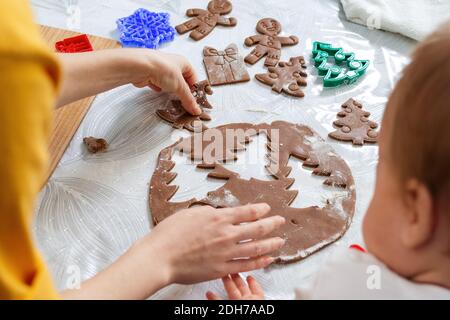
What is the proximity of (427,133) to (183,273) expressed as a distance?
1.36ft

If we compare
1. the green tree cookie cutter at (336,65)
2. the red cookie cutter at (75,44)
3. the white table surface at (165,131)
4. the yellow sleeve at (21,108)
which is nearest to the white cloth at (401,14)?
the white table surface at (165,131)

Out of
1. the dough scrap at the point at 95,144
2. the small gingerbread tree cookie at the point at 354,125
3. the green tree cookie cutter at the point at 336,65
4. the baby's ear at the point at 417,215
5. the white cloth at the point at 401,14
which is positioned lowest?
the dough scrap at the point at 95,144

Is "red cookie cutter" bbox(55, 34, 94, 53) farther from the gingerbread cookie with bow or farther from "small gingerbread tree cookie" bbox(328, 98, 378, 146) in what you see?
"small gingerbread tree cookie" bbox(328, 98, 378, 146)

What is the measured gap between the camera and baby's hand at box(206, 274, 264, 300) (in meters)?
0.76

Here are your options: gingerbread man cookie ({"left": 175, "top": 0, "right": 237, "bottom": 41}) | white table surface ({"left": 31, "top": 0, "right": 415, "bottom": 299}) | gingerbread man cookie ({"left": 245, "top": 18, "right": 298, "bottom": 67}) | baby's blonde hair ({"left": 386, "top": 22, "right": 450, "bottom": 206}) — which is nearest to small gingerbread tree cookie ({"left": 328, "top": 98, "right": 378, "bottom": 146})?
white table surface ({"left": 31, "top": 0, "right": 415, "bottom": 299})

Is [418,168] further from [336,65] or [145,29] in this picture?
[145,29]

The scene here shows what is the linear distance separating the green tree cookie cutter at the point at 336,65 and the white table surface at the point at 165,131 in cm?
2

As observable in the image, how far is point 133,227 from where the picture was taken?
87 centimetres

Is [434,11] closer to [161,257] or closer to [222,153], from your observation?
[222,153]

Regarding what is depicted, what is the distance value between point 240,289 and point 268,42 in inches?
24.7

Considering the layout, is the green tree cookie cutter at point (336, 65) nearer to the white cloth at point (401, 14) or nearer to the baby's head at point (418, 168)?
the white cloth at point (401, 14)

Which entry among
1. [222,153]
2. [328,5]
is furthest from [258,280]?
[328,5]

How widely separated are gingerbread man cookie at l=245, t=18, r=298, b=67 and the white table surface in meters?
0.02

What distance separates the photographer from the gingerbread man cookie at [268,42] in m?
1.14
